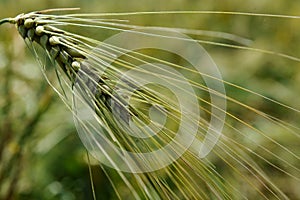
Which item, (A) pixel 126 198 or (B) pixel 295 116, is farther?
Result: (B) pixel 295 116

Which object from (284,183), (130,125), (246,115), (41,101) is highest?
(130,125)

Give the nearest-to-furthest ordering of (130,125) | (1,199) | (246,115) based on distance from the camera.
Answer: (130,125)
(1,199)
(246,115)

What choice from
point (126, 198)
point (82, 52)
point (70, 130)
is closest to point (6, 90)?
point (70, 130)

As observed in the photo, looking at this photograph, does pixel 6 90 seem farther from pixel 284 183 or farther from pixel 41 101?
pixel 284 183

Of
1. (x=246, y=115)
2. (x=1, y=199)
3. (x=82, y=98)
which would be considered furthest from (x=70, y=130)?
(x=82, y=98)

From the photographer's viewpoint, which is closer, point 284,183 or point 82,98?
point 82,98

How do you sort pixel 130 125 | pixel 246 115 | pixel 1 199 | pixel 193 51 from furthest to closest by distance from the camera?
pixel 193 51
pixel 246 115
pixel 1 199
pixel 130 125

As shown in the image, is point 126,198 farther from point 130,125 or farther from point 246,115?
point 130,125

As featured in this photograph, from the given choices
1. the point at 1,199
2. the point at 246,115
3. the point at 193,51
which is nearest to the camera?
the point at 1,199

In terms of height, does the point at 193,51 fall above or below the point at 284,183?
above
